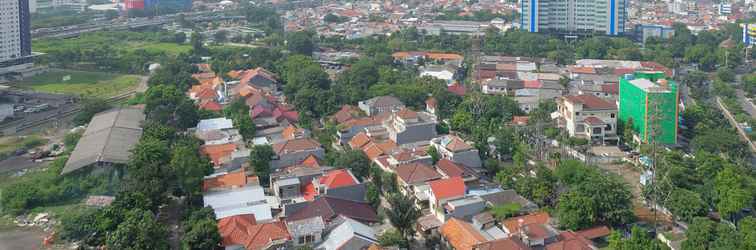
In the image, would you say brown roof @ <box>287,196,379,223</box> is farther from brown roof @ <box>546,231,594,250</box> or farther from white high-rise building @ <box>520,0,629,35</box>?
white high-rise building @ <box>520,0,629,35</box>

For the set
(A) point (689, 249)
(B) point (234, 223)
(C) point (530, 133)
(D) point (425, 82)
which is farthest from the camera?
(D) point (425, 82)


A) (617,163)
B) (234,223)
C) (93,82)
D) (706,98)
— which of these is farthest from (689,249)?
(93,82)

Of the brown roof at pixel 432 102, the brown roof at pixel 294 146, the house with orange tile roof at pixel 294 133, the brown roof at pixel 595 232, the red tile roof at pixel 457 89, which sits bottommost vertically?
the brown roof at pixel 595 232

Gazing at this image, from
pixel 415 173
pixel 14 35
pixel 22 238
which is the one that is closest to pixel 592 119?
pixel 415 173

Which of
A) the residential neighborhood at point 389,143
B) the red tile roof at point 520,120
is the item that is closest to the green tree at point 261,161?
the residential neighborhood at point 389,143

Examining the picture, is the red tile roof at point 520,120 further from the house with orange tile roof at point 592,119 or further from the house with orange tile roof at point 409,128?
the house with orange tile roof at point 409,128

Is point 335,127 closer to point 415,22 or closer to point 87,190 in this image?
point 87,190
